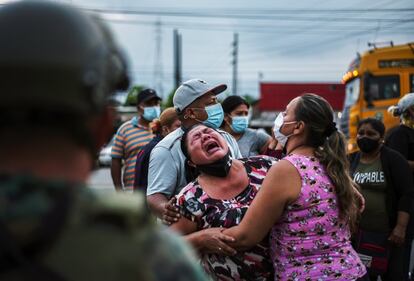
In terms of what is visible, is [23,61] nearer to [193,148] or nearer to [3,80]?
[3,80]

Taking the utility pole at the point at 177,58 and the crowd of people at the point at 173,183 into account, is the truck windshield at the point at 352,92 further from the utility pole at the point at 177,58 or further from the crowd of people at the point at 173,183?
the utility pole at the point at 177,58

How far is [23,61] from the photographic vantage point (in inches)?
40.9

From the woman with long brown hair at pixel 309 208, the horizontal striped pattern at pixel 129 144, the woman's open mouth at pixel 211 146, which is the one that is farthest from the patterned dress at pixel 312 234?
the horizontal striped pattern at pixel 129 144

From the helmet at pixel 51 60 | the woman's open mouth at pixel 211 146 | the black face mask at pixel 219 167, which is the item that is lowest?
the black face mask at pixel 219 167

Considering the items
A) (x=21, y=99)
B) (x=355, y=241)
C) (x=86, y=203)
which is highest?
(x=21, y=99)

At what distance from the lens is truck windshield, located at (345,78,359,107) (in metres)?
15.4

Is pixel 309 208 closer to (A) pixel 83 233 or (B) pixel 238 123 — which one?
(A) pixel 83 233

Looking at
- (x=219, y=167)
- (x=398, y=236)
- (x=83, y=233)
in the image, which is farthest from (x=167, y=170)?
(x=83, y=233)

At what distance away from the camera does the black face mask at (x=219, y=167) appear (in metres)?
3.19

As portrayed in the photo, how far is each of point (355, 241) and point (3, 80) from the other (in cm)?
469

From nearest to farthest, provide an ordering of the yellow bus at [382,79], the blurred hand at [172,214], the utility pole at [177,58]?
the blurred hand at [172,214] → the yellow bus at [382,79] → the utility pole at [177,58]

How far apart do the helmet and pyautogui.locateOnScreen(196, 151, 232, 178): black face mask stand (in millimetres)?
→ 2079

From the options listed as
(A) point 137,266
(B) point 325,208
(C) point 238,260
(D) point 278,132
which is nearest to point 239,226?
(C) point 238,260

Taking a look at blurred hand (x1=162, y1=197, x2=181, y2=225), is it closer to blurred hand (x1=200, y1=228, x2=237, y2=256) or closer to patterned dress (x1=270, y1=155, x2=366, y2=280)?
blurred hand (x1=200, y1=228, x2=237, y2=256)
